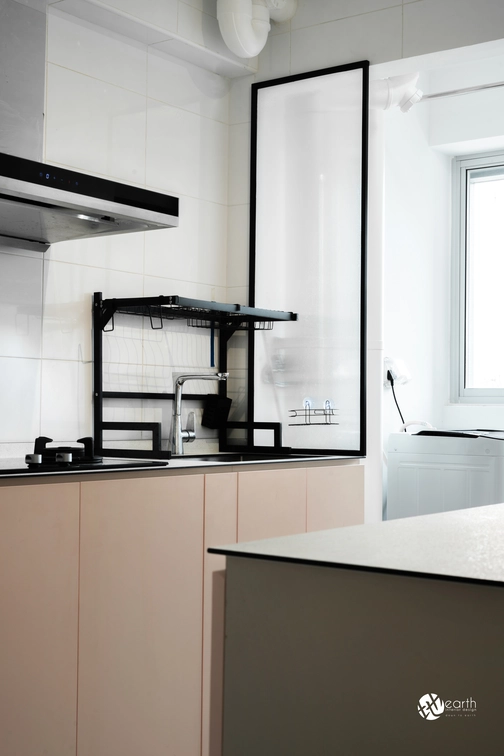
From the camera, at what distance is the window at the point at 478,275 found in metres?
4.48

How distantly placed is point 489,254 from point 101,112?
2.45 meters

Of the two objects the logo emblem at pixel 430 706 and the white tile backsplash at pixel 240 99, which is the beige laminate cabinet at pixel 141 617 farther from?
the white tile backsplash at pixel 240 99

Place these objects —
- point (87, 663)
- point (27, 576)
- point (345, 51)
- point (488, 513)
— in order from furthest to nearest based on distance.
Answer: point (345, 51) < point (87, 663) < point (27, 576) < point (488, 513)

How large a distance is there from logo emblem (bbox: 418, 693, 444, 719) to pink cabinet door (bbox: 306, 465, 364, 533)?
5.90ft

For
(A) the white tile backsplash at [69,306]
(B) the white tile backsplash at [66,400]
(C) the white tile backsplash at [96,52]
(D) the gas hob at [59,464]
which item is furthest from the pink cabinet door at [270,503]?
(C) the white tile backsplash at [96,52]

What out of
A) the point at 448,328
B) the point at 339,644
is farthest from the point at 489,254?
the point at 339,644

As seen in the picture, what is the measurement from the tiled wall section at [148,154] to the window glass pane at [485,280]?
1.61 metres

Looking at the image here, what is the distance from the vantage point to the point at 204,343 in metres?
3.33

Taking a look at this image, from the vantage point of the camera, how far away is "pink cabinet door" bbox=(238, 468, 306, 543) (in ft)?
8.05

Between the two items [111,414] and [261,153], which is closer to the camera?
[111,414]

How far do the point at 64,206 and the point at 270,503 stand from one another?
107 cm

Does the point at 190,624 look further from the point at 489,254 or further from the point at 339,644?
the point at 489,254

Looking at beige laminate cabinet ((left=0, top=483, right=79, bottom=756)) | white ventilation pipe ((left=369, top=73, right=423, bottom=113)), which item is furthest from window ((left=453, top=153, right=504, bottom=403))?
beige laminate cabinet ((left=0, top=483, right=79, bottom=756))

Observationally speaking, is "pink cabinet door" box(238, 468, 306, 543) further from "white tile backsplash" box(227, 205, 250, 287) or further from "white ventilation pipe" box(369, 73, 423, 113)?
"white ventilation pipe" box(369, 73, 423, 113)
